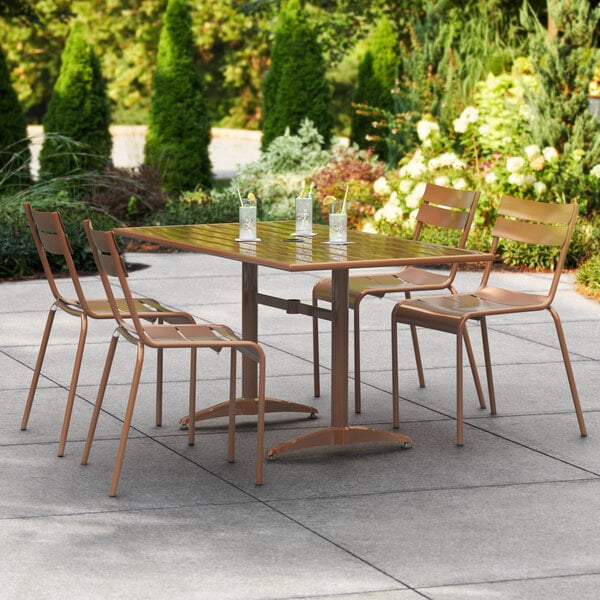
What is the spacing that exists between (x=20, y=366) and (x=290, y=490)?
282cm

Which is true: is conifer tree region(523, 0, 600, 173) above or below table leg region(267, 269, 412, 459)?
above

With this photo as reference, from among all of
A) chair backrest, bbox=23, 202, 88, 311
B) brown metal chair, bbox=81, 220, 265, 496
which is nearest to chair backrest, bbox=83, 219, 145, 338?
brown metal chair, bbox=81, 220, 265, 496

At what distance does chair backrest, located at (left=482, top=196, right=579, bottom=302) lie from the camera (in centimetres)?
623

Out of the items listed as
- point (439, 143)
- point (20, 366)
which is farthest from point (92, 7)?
point (20, 366)

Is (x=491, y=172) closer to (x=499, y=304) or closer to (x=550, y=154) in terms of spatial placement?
(x=550, y=154)

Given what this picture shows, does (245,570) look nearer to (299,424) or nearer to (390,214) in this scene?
(299,424)

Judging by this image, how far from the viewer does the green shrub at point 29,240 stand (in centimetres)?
1120

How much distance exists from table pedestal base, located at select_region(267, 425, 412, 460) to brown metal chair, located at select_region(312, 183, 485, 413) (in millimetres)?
741

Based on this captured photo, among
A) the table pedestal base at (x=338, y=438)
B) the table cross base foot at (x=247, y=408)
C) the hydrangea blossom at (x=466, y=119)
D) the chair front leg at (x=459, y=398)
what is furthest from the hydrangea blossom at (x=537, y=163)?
the table pedestal base at (x=338, y=438)

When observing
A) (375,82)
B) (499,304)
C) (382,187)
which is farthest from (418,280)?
(375,82)

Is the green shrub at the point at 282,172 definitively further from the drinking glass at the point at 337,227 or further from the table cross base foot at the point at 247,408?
the drinking glass at the point at 337,227

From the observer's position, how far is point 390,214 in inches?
490

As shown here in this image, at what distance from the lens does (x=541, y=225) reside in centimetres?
637

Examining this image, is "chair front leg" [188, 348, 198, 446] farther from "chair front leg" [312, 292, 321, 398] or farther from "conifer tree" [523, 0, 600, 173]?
"conifer tree" [523, 0, 600, 173]
